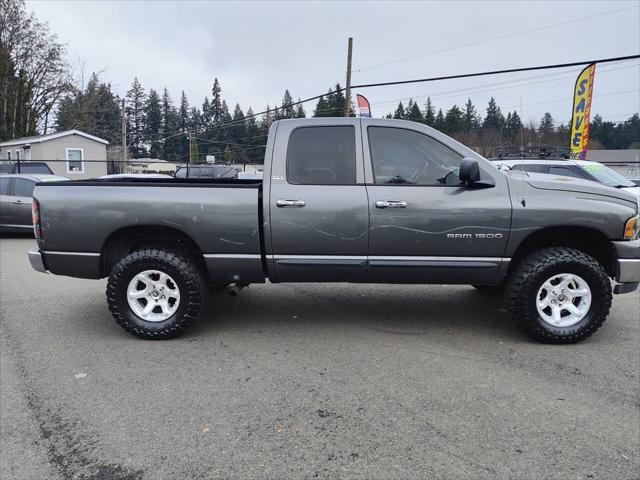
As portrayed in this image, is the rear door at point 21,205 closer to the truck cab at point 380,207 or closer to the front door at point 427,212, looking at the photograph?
the truck cab at point 380,207

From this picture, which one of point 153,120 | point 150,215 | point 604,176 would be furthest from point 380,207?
point 153,120

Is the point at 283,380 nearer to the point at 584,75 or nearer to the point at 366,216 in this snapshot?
the point at 366,216

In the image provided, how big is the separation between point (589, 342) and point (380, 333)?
1.96 m

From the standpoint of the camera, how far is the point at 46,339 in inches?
179

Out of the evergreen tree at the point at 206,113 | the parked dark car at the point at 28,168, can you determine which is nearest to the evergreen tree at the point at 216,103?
the evergreen tree at the point at 206,113

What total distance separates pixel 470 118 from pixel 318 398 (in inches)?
2776

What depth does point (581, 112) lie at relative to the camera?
15.6m

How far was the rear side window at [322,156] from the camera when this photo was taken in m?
4.38

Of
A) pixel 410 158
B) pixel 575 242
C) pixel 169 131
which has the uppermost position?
pixel 169 131

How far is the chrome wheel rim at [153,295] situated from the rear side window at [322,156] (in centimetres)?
153

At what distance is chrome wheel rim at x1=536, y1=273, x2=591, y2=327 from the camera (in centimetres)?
435

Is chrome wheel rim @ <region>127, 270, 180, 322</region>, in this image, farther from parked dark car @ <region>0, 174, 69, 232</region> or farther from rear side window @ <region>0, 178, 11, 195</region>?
rear side window @ <region>0, 178, 11, 195</region>

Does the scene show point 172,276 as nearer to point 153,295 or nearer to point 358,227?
point 153,295

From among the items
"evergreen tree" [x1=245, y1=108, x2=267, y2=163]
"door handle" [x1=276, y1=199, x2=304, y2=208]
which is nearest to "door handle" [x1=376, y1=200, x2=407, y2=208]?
"door handle" [x1=276, y1=199, x2=304, y2=208]
